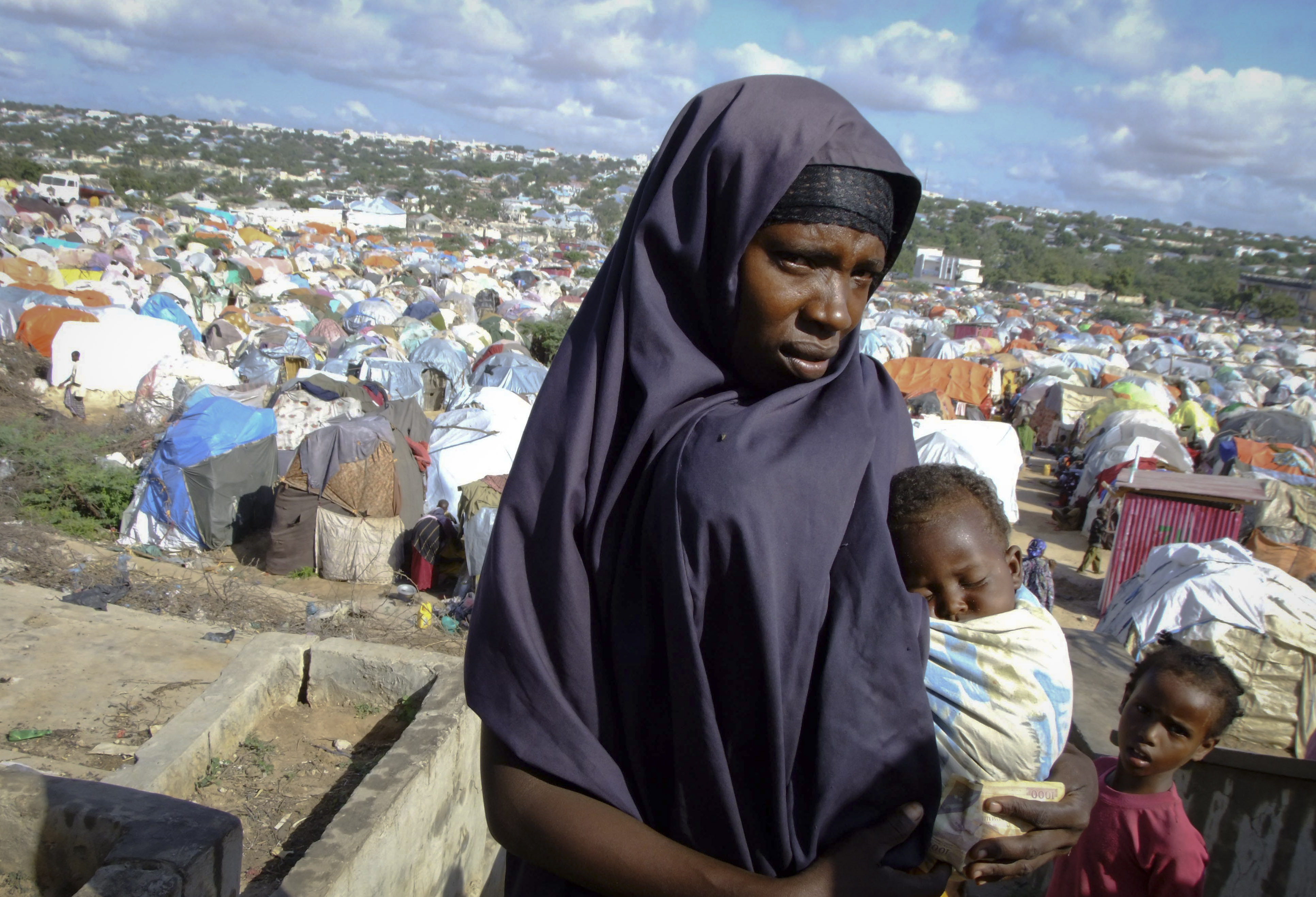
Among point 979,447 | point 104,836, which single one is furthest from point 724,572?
point 979,447

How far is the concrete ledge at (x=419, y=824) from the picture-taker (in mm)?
2910

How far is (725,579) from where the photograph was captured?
0.85 meters

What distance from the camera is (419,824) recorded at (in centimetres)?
348

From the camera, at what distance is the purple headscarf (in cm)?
86

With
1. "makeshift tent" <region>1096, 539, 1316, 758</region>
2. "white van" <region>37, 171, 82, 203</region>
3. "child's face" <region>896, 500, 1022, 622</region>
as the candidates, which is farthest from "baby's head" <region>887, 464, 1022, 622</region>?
"white van" <region>37, 171, 82, 203</region>

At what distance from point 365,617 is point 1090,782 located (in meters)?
8.61

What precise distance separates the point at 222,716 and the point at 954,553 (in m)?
3.81

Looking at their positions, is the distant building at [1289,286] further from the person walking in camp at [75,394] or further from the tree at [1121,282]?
the person walking in camp at [75,394]

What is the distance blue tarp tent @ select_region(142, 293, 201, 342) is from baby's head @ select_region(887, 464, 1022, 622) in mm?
22377

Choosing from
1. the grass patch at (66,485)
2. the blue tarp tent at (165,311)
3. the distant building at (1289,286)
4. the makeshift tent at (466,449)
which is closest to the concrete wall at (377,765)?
the makeshift tent at (466,449)

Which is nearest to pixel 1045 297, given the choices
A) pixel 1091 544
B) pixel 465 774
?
pixel 1091 544

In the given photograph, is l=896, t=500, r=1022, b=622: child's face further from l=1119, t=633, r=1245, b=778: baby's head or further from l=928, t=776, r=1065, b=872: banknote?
l=1119, t=633, r=1245, b=778: baby's head

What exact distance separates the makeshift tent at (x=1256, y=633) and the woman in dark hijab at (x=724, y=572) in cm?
694

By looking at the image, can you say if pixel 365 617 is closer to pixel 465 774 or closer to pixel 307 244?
pixel 465 774
